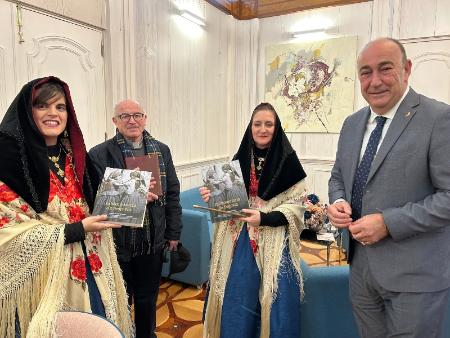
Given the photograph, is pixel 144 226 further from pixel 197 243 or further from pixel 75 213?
pixel 197 243

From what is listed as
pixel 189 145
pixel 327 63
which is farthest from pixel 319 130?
pixel 189 145

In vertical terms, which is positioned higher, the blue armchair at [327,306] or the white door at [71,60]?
the white door at [71,60]

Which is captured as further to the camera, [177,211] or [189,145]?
[189,145]

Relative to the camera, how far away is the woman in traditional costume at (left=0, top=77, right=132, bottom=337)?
4.25 feet

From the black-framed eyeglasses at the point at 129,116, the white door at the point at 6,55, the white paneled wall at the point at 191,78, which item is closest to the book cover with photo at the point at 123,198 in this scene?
the black-framed eyeglasses at the point at 129,116

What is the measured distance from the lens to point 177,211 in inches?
85.0

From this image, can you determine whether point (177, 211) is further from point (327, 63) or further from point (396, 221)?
point (327, 63)

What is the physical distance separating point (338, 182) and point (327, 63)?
12.7 feet

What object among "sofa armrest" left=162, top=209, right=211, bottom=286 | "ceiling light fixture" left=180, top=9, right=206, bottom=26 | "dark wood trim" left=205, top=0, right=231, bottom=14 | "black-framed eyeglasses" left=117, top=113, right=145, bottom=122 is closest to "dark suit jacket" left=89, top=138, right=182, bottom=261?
"black-framed eyeglasses" left=117, top=113, right=145, bottom=122

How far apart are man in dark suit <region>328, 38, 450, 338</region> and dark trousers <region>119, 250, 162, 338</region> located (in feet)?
3.80

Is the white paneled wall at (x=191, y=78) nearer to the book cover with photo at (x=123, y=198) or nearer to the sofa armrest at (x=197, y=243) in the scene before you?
the sofa armrest at (x=197, y=243)

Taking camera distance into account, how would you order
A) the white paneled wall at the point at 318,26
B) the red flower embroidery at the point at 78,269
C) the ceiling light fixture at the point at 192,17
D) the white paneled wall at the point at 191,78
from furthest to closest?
the white paneled wall at the point at 318,26
the ceiling light fixture at the point at 192,17
the white paneled wall at the point at 191,78
the red flower embroidery at the point at 78,269

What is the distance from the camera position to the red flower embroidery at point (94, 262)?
151 centimetres

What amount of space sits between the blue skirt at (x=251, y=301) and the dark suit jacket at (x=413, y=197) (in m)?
0.55
